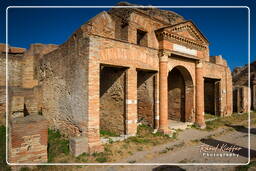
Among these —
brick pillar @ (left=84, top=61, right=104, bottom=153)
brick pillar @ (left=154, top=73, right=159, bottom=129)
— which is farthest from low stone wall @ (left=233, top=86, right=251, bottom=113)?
brick pillar @ (left=84, top=61, right=104, bottom=153)

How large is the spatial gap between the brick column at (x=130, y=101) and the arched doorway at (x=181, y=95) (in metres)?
4.34

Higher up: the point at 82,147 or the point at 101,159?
the point at 82,147

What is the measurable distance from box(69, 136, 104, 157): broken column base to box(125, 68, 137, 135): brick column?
189 centimetres

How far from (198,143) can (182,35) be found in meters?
6.41

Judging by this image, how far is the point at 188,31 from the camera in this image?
10.9 m

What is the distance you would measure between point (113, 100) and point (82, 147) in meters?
3.06

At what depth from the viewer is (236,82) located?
26469mm

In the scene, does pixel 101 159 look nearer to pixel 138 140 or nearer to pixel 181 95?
pixel 138 140

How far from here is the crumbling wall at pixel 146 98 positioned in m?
9.56

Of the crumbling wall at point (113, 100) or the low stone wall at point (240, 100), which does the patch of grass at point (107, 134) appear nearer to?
the crumbling wall at point (113, 100)

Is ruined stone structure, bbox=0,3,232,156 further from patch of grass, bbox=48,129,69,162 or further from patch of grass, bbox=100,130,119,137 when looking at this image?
patch of grass, bbox=48,129,69,162

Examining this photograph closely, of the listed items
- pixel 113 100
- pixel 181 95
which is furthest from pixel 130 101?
pixel 181 95

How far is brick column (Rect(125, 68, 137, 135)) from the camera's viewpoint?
7.98 m

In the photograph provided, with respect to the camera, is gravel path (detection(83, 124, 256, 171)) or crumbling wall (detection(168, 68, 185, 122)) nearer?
gravel path (detection(83, 124, 256, 171))
